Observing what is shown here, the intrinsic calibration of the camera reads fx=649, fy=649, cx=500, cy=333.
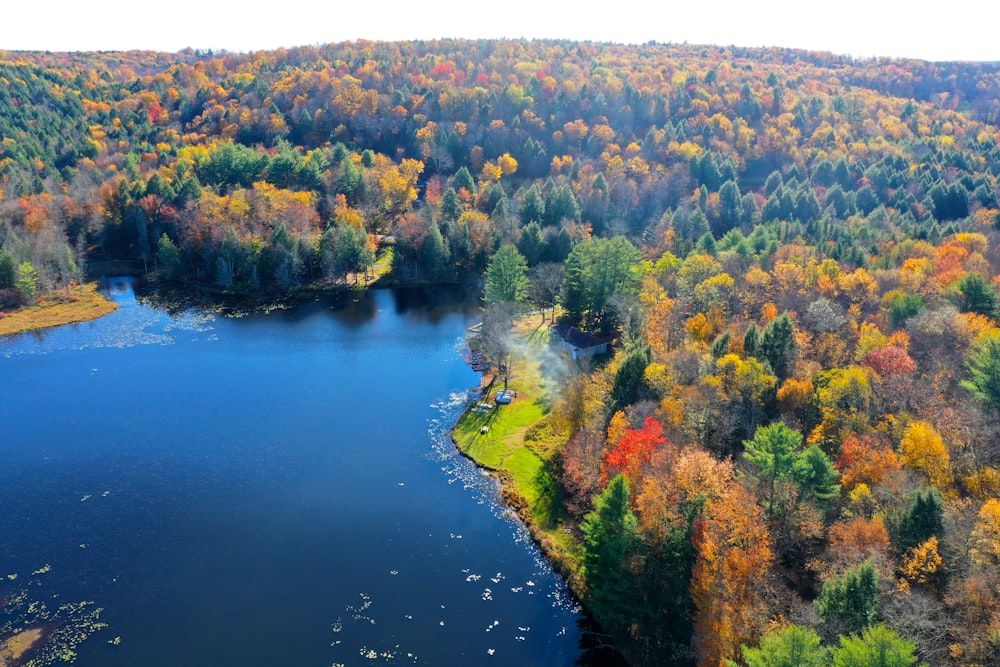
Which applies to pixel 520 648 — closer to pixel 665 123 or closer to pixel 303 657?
pixel 303 657

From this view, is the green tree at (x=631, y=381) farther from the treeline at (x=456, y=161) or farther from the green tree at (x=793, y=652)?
the treeline at (x=456, y=161)

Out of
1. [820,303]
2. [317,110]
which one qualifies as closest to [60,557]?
[820,303]

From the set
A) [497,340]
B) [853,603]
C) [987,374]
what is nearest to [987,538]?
[853,603]

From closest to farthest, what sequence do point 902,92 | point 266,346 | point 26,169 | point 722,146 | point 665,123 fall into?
point 266,346, point 26,169, point 722,146, point 665,123, point 902,92

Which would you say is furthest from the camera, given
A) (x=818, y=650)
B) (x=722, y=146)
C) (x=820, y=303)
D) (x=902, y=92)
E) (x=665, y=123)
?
(x=902, y=92)

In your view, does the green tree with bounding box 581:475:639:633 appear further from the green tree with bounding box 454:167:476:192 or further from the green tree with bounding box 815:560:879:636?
the green tree with bounding box 454:167:476:192

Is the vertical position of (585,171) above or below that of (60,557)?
above

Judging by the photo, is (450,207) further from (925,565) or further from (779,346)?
(925,565)

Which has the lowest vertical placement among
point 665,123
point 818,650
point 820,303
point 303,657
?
point 303,657
